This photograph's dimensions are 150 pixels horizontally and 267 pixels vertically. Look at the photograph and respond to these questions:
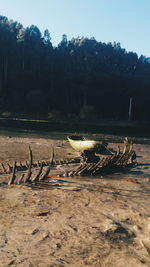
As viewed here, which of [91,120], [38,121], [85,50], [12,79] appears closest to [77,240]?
[38,121]

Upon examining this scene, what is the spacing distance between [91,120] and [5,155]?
30094 millimetres

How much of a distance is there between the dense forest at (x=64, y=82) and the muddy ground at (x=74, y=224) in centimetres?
3711

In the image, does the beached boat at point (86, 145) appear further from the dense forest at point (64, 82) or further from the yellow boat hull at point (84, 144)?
the dense forest at point (64, 82)

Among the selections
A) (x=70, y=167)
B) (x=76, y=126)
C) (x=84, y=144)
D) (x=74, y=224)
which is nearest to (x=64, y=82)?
(x=76, y=126)

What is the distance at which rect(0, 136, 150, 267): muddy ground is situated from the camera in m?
5.39

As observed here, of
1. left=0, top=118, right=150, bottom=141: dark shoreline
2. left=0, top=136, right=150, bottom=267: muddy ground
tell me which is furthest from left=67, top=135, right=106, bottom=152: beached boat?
left=0, top=118, right=150, bottom=141: dark shoreline

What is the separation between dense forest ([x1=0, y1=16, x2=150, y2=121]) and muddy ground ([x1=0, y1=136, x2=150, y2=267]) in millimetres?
37112

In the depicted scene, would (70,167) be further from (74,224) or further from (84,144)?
(74,224)

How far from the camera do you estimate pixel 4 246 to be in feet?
18.5

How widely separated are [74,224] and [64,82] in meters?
48.4

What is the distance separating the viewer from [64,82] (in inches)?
2119

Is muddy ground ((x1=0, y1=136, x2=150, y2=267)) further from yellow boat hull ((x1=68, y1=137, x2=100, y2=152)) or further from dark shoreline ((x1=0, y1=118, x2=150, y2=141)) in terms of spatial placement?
dark shoreline ((x1=0, y1=118, x2=150, y2=141))

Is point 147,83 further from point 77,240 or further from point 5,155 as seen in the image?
point 77,240

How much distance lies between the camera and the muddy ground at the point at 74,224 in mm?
5395
